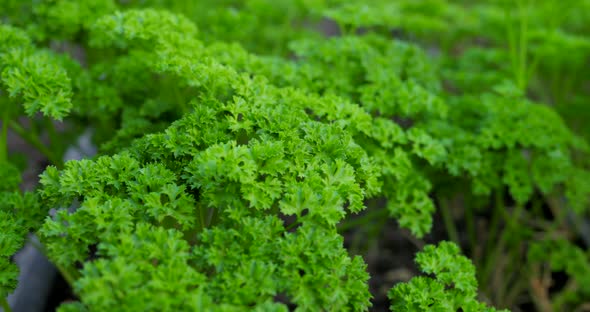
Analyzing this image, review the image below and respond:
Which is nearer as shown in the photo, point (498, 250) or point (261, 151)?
point (261, 151)

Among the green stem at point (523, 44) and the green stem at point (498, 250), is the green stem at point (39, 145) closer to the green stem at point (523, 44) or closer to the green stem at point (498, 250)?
the green stem at point (498, 250)

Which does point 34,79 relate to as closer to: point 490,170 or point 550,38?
point 490,170

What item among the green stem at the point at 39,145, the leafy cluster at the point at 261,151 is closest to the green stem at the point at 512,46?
the leafy cluster at the point at 261,151

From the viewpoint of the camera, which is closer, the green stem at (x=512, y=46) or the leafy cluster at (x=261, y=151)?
the leafy cluster at (x=261, y=151)

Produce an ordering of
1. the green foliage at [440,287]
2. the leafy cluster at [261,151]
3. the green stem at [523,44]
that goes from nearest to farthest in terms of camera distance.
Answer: the leafy cluster at [261,151]
the green foliage at [440,287]
the green stem at [523,44]

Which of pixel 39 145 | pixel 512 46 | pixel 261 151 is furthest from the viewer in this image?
pixel 512 46

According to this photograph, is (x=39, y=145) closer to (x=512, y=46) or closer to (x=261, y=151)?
(x=261, y=151)

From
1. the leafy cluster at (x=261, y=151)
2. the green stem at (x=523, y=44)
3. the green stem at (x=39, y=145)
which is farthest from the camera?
the green stem at (x=523, y=44)

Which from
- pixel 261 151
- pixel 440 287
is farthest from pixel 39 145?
pixel 440 287

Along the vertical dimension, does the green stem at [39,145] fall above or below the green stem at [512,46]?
below

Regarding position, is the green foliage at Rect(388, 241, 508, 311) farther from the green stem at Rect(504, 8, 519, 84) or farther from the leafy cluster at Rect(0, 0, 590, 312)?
the green stem at Rect(504, 8, 519, 84)

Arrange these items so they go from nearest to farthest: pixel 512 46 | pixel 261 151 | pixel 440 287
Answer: pixel 261 151, pixel 440 287, pixel 512 46
